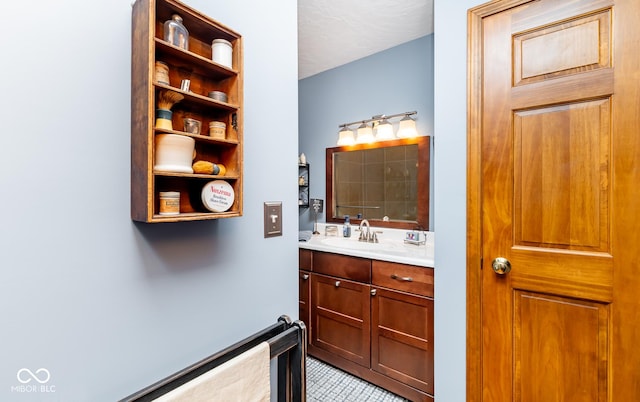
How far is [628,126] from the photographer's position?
109 cm

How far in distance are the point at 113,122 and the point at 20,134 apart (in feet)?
0.52

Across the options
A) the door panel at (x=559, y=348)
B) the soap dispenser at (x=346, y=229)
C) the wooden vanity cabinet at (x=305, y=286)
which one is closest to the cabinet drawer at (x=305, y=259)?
the wooden vanity cabinet at (x=305, y=286)

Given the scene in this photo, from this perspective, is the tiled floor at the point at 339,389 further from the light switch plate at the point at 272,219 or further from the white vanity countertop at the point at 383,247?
the light switch plate at the point at 272,219

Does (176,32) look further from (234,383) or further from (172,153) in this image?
(234,383)

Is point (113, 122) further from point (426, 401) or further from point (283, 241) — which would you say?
point (426, 401)

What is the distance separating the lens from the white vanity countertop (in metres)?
1.74

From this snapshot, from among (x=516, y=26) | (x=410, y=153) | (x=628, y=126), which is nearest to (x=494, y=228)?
(x=628, y=126)

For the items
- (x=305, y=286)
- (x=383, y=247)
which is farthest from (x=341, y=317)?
(x=383, y=247)

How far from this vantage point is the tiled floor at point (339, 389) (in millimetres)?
1761

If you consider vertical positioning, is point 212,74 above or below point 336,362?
above

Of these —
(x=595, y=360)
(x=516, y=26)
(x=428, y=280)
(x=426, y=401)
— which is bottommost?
(x=426, y=401)

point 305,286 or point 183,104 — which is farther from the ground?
point 183,104

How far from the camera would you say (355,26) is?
207 centimetres

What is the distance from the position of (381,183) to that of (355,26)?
1232mm
